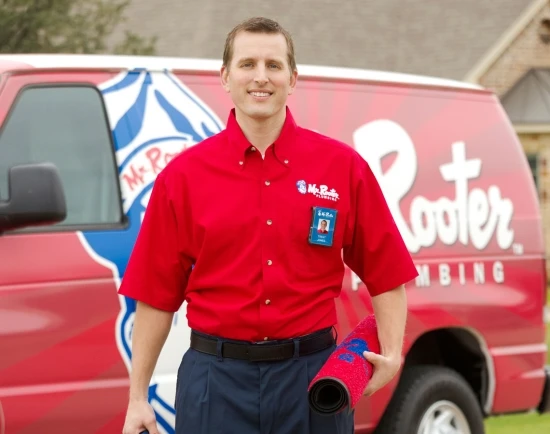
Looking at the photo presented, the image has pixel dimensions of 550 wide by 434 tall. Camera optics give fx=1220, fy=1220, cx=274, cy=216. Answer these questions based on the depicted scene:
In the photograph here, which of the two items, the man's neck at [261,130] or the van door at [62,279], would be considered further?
the van door at [62,279]

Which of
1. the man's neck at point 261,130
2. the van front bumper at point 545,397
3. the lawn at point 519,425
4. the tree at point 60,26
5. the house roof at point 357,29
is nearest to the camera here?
the man's neck at point 261,130

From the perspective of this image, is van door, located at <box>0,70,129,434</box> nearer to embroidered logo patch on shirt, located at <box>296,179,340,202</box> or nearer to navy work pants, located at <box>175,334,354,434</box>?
navy work pants, located at <box>175,334,354,434</box>

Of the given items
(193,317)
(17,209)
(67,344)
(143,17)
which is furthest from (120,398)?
(143,17)

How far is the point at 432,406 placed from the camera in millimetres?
6020

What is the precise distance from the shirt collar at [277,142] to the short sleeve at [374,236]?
200 millimetres

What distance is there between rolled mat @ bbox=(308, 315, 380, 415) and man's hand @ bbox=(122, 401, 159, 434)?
0.51 m

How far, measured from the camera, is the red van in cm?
477

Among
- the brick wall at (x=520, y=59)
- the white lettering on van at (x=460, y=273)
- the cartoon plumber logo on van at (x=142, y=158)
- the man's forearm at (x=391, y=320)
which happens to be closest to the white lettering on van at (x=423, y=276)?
the white lettering on van at (x=460, y=273)

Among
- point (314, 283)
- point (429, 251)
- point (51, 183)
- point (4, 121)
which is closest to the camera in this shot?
point (314, 283)

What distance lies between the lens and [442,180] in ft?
20.2

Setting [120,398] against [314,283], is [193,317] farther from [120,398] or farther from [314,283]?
[120,398]

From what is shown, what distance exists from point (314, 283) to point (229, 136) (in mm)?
504

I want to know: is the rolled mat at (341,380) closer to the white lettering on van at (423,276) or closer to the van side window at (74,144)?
the van side window at (74,144)

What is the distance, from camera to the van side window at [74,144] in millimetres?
4902
